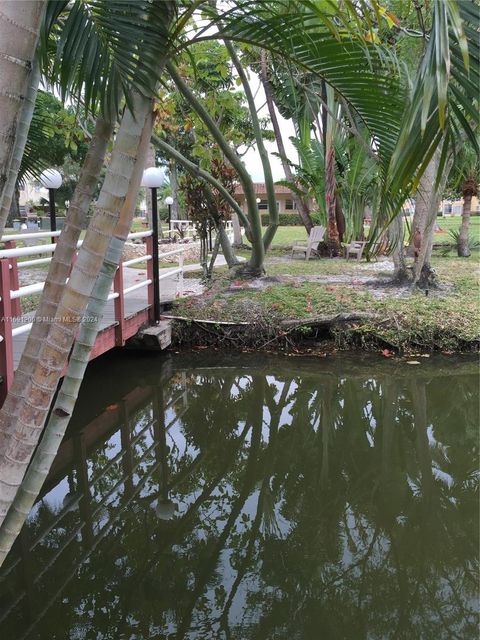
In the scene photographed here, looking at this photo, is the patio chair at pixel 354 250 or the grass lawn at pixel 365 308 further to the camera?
the patio chair at pixel 354 250

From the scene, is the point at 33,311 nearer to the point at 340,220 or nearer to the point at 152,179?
the point at 152,179

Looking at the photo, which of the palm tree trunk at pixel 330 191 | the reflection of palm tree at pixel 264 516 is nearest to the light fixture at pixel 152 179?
the reflection of palm tree at pixel 264 516

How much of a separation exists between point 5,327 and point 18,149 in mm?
2385

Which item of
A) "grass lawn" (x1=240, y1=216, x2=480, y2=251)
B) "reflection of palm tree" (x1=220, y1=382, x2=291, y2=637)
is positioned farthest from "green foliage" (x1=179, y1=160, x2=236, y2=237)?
"grass lawn" (x1=240, y1=216, x2=480, y2=251)

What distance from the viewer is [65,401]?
6.60ft

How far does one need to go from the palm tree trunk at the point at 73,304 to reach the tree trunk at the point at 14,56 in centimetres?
31

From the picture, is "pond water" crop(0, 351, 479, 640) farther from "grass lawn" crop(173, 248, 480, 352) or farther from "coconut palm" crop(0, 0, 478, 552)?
"coconut palm" crop(0, 0, 478, 552)

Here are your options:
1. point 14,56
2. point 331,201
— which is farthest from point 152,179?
point 331,201

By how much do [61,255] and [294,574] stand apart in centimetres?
236

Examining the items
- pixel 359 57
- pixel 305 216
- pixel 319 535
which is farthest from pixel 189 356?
pixel 305 216

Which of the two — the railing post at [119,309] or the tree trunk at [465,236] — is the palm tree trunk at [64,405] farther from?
the tree trunk at [465,236]

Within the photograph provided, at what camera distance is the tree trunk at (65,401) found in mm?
1956

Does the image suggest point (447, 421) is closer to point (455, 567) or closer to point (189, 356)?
point (455, 567)

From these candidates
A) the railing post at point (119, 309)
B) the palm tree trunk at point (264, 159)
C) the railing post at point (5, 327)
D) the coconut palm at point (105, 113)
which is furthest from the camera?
the palm tree trunk at point (264, 159)
